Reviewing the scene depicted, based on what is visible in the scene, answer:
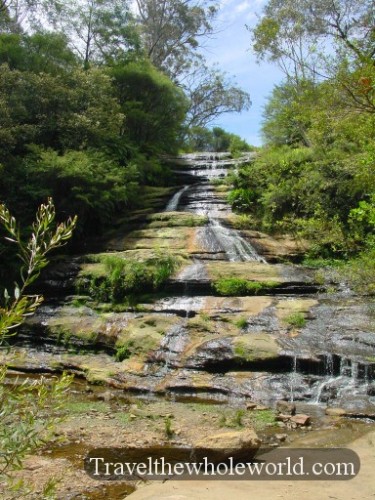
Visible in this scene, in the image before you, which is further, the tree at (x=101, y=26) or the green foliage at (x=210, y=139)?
the green foliage at (x=210, y=139)

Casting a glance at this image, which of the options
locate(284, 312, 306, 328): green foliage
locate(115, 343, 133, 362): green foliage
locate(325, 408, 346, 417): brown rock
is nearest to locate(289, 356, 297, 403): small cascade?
locate(325, 408, 346, 417): brown rock

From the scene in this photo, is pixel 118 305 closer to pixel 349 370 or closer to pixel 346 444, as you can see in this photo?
pixel 349 370

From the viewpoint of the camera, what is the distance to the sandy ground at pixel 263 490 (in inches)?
180

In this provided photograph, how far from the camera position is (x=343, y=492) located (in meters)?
4.66

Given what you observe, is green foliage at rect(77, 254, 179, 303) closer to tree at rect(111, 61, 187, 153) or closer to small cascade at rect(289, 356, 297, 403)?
small cascade at rect(289, 356, 297, 403)

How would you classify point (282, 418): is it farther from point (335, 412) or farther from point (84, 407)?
point (84, 407)

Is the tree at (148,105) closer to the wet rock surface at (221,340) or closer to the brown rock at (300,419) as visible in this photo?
the wet rock surface at (221,340)

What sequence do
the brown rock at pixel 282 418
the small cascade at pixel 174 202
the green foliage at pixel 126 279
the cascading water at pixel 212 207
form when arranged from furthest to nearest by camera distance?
the small cascade at pixel 174 202 < the cascading water at pixel 212 207 < the green foliage at pixel 126 279 < the brown rock at pixel 282 418

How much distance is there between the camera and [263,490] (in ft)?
15.8

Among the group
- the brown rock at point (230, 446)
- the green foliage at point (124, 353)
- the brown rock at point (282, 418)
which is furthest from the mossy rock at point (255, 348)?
the brown rock at point (230, 446)

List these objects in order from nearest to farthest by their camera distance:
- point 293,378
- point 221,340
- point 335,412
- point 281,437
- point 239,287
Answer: point 281,437
point 335,412
point 293,378
point 221,340
point 239,287

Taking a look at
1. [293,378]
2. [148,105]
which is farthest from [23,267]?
[148,105]

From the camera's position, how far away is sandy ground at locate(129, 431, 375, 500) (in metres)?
4.57

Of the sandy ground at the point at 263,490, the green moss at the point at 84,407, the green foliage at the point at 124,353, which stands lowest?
the green moss at the point at 84,407
